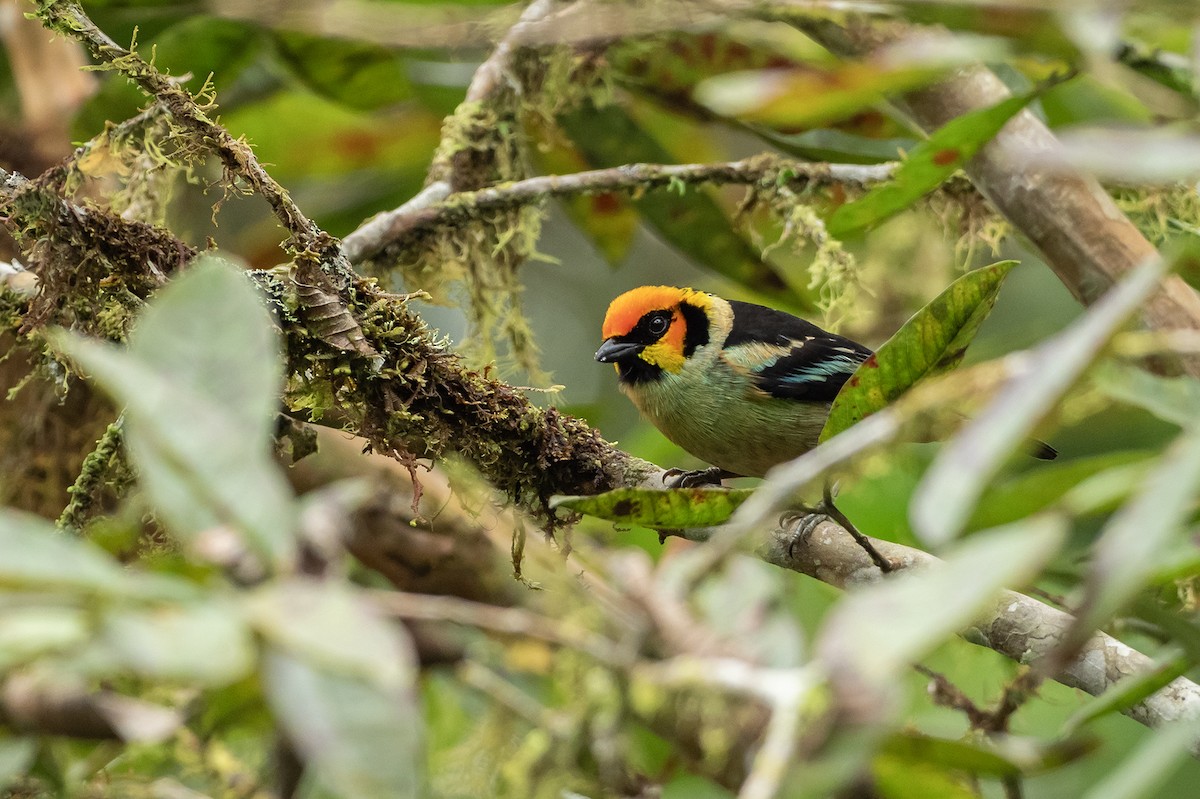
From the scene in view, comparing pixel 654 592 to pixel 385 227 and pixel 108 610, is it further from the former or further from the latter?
pixel 385 227

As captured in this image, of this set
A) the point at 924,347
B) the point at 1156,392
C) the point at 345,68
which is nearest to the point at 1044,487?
the point at 924,347

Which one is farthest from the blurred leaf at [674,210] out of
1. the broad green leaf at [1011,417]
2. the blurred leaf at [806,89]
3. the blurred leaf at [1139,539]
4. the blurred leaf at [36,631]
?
the blurred leaf at [36,631]

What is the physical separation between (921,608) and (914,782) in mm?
492

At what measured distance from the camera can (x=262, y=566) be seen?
825 mm

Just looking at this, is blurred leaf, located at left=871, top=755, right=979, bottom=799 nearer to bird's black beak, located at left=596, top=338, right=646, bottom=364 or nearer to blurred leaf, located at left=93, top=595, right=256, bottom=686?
blurred leaf, located at left=93, top=595, right=256, bottom=686

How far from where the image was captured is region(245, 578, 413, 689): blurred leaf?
2.38 feet

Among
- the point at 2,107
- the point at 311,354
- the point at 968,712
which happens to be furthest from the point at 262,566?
the point at 2,107

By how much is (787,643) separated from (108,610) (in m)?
0.50

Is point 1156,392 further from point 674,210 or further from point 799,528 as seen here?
point 674,210

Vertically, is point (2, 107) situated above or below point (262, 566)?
above

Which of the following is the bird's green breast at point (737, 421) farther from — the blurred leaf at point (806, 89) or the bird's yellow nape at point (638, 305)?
the blurred leaf at point (806, 89)

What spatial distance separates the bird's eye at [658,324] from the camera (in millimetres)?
3877

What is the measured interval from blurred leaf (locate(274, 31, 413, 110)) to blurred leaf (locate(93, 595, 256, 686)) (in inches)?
128

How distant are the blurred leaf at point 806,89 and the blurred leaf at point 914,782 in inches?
28.0
